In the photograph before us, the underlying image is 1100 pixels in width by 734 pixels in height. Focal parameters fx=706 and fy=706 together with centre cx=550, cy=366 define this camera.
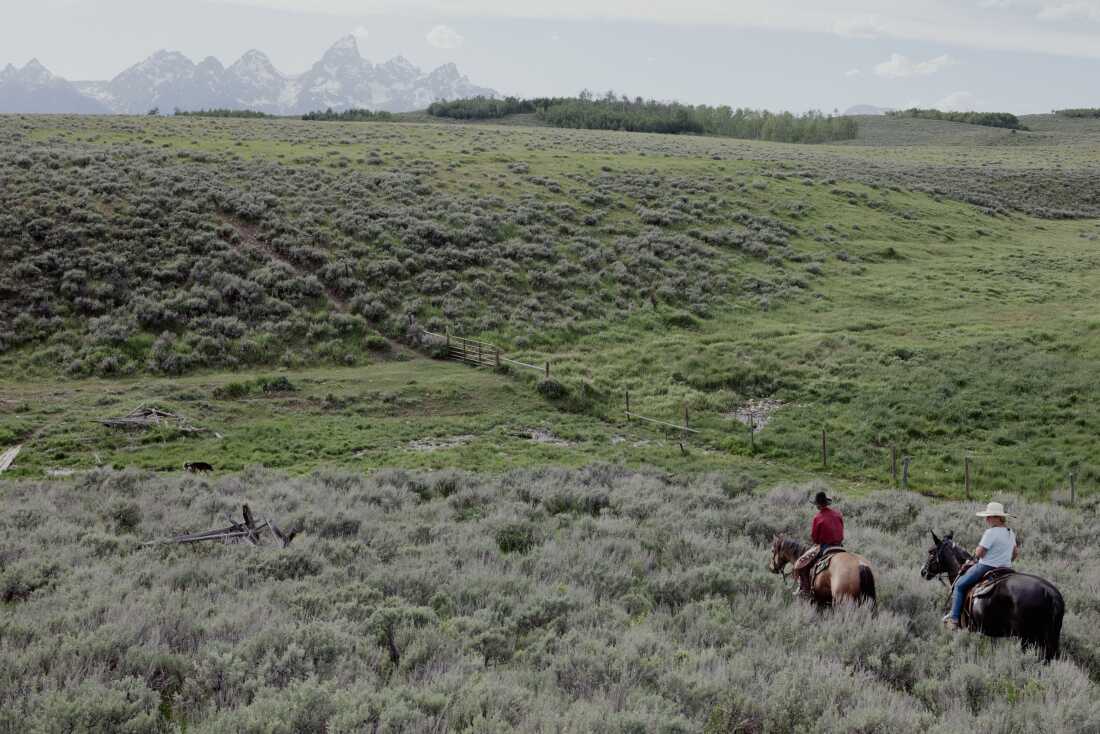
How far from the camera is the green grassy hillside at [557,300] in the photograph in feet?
69.5

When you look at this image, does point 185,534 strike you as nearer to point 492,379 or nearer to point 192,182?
point 492,379

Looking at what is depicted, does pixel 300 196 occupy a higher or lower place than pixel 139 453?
higher

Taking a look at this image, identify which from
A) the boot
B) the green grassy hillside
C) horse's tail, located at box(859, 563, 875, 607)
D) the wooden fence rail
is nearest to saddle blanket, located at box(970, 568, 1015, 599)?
horse's tail, located at box(859, 563, 875, 607)

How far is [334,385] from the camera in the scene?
24.5 meters

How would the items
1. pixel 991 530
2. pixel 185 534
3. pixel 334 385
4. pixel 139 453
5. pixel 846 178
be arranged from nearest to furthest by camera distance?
pixel 991 530 < pixel 185 534 < pixel 139 453 < pixel 334 385 < pixel 846 178

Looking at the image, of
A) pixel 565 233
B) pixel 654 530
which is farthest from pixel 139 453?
pixel 565 233

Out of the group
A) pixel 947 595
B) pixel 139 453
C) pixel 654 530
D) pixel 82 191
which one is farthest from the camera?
pixel 82 191

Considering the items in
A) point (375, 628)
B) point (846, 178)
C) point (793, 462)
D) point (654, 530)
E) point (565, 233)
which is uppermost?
point (846, 178)

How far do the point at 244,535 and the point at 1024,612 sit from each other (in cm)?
1067

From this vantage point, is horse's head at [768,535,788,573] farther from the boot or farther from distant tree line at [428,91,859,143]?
distant tree line at [428,91,859,143]

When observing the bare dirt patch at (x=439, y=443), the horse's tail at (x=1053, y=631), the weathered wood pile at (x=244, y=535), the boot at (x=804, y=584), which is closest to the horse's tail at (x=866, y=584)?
the boot at (x=804, y=584)

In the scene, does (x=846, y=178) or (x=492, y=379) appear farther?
(x=846, y=178)

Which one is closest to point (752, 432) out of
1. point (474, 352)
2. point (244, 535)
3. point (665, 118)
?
point (474, 352)

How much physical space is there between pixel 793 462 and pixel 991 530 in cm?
1191
